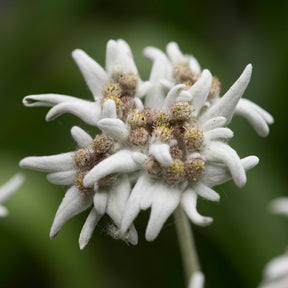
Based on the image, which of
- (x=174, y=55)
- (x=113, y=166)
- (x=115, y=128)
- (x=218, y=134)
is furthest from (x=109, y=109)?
(x=174, y=55)

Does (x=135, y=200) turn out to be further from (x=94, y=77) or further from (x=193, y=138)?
(x=94, y=77)

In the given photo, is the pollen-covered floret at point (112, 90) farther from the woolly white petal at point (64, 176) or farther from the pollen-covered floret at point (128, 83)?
the woolly white petal at point (64, 176)

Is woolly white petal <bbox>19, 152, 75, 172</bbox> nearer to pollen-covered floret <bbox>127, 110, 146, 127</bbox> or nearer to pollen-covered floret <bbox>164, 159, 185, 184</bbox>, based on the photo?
pollen-covered floret <bbox>127, 110, 146, 127</bbox>

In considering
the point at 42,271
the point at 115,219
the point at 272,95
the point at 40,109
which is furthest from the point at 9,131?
the point at 115,219

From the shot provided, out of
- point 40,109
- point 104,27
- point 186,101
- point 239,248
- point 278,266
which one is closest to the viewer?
point 278,266

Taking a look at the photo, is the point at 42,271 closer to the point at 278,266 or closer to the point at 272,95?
the point at 278,266

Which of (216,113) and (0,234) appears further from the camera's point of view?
(0,234)

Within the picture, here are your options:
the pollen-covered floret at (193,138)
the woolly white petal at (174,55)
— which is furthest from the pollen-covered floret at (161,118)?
the woolly white petal at (174,55)
